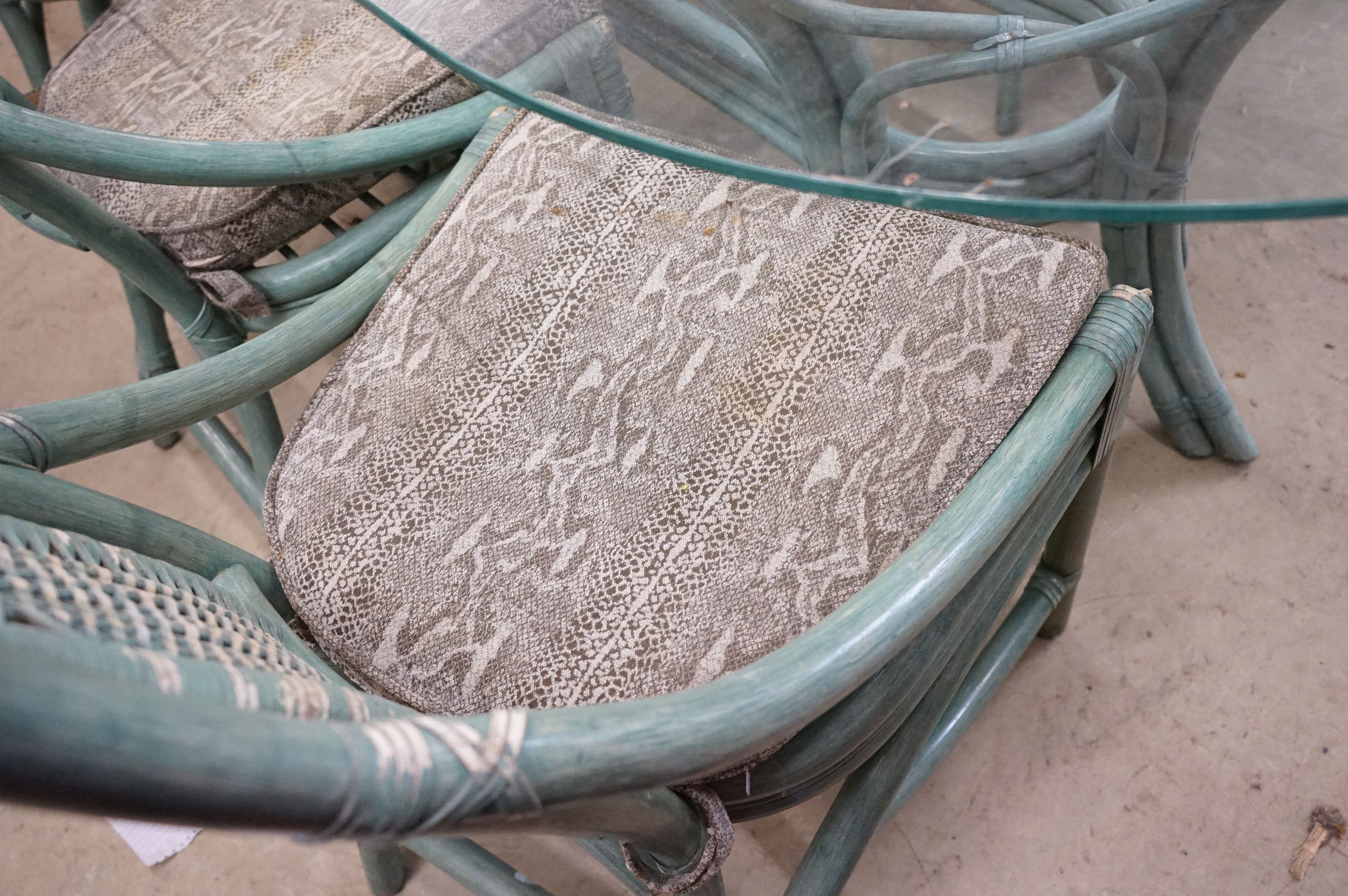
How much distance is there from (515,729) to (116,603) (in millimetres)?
166

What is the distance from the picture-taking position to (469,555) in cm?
68

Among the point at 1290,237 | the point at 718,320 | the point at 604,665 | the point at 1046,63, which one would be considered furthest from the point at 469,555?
the point at 1290,237

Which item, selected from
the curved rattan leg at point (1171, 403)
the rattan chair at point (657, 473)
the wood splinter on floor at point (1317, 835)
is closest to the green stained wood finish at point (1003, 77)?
the rattan chair at point (657, 473)

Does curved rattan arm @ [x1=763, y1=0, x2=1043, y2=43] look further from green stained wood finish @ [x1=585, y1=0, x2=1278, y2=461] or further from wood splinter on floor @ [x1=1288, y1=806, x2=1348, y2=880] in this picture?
wood splinter on floor @ [x1=1288, y1=806, x2=1348, y2=880]

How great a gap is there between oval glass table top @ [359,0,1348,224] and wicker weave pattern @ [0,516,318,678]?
1.26 feet

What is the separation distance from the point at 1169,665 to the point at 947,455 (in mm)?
661

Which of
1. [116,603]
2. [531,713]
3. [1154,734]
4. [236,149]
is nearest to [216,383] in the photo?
[236,149]

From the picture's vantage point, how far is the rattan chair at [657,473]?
0.53 meters

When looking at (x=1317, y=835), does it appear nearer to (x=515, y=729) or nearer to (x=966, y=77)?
(x=966, y=77)

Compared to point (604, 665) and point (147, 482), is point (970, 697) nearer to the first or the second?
point (604, 665)

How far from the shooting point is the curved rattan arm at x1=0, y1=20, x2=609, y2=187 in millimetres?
750

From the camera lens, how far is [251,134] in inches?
38.1

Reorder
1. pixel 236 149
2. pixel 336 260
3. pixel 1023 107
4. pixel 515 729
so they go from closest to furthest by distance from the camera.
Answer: pixel 515 729, pixel 1023 107, pixel 236 149, pixel 336 260

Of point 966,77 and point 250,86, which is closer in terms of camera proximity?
point 966,77
